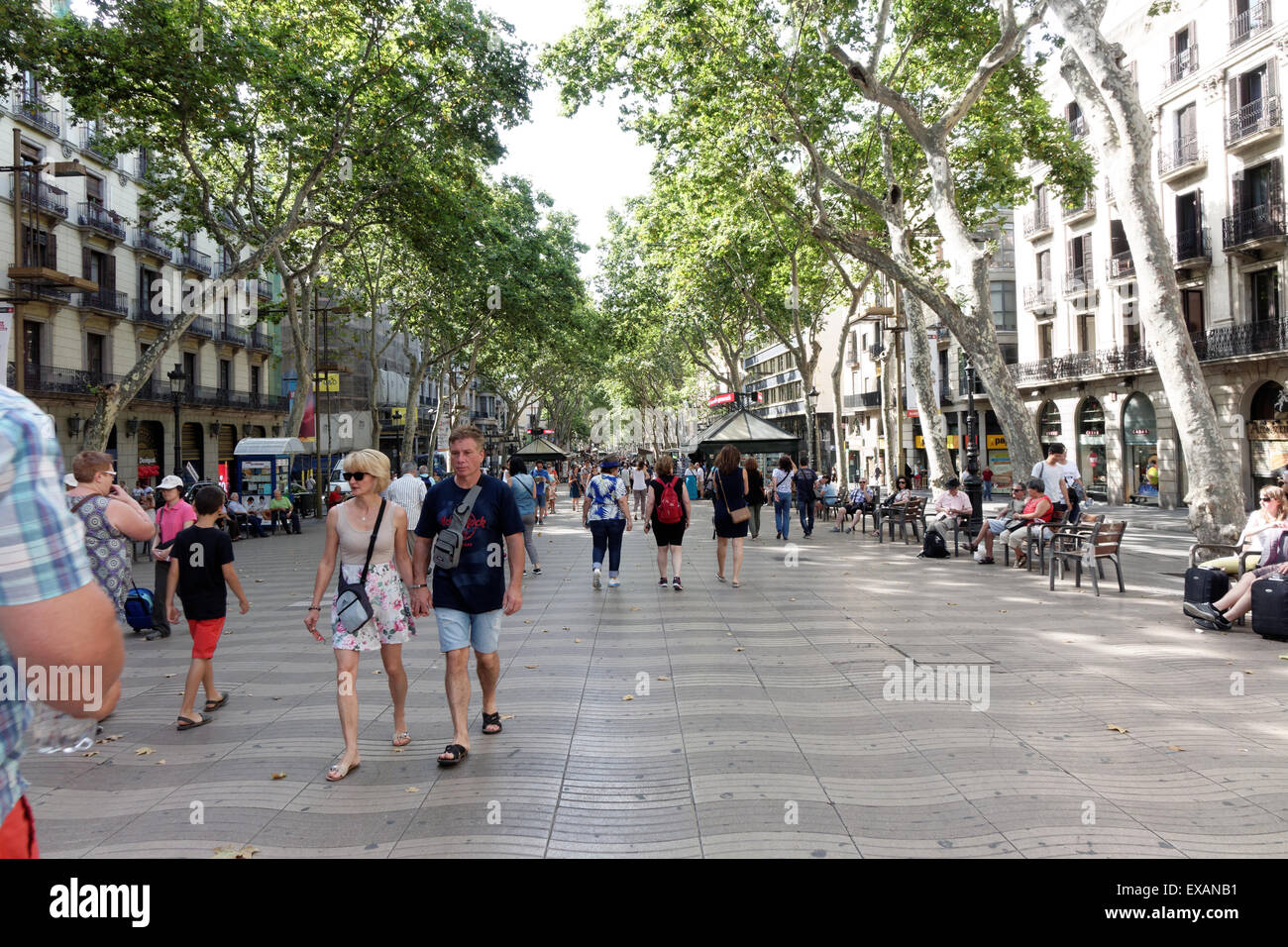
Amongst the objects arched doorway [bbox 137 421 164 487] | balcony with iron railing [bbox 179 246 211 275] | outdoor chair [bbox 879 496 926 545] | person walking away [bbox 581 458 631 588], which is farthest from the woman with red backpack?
balcony with iron railing [bbox 179 246 211 275]

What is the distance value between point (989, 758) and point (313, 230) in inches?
1001

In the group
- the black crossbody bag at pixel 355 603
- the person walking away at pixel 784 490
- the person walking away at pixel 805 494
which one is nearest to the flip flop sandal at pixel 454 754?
the black crossbody bag at pixel 355 603

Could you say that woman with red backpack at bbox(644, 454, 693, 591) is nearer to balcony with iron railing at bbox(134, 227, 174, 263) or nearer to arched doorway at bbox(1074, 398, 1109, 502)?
arched doorway at bbox(1074, 398, 1109, 502)

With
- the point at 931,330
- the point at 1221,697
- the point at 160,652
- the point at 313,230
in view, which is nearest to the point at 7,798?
the point at 1221,697

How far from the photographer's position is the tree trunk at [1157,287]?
10367mm

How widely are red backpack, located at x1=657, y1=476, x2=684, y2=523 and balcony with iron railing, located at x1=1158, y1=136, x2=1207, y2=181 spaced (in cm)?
2405

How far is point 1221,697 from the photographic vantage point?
5.62 metres

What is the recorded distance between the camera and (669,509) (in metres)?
10.5

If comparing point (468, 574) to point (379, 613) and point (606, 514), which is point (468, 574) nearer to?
point (379, 613)

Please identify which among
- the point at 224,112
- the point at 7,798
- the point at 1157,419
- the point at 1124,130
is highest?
the point at 224,112

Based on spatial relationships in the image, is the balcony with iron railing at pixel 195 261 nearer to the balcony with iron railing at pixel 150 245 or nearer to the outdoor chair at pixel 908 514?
the balcony with iron railing at pixel 150 245

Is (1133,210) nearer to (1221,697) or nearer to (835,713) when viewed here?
(1221,697)

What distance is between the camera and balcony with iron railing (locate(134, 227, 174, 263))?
31.4 m

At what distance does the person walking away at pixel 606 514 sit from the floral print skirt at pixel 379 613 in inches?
242
